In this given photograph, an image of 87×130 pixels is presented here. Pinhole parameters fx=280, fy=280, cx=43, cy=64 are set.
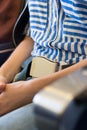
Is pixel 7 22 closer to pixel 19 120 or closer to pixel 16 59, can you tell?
pixel 16 59

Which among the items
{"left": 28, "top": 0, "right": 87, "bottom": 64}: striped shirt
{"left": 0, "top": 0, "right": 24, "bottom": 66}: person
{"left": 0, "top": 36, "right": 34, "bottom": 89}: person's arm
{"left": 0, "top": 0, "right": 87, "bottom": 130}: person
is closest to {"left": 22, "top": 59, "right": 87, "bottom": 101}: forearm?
{"left": 0, "top": 0, "right": 87, "bottom": 130}: person

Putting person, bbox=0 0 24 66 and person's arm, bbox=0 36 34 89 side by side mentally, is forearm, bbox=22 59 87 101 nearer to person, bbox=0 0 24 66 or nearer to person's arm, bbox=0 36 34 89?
person's arm, bbox=0 36 34 89

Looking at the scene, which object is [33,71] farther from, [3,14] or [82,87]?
[82,87]

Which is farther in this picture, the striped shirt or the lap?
the striped shirt

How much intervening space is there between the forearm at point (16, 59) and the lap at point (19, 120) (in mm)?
274

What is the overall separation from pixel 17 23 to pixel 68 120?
0.90 m

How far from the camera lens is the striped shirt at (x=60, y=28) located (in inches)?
36.2

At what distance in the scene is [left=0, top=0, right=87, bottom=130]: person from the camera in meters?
0.82

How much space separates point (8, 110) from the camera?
2.93 ft

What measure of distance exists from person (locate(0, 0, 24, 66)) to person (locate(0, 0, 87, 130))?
70 mm

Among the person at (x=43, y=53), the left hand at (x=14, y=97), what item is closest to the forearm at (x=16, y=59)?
the person at (x=43, y=53)

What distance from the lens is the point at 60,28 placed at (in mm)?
983

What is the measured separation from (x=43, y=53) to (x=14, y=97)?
246mm

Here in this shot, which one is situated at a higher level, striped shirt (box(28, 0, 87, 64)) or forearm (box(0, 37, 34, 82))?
striped shirt (box(28, 0, 87, 64))
